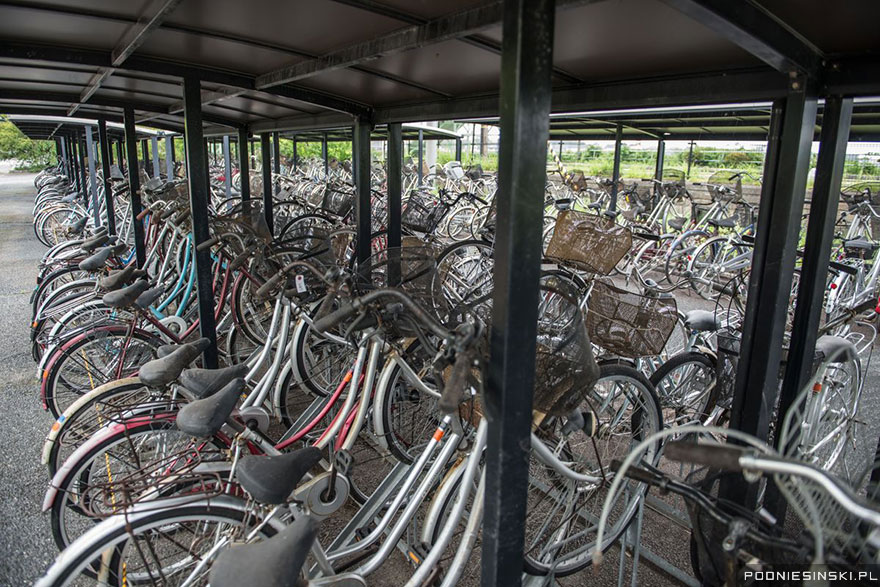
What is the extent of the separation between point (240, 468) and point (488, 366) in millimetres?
831

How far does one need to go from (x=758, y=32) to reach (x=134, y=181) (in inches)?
241

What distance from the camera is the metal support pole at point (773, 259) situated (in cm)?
212

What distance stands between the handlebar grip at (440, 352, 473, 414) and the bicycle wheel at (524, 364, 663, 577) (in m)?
0.80

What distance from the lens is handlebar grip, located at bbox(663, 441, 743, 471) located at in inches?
46.1

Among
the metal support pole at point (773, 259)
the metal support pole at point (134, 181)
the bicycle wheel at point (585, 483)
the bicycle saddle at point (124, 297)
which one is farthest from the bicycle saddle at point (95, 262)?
the metal support pole at point (773, 259)

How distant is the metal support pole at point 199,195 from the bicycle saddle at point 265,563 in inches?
102

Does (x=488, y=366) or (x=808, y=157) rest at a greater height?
(x=808, y=157)

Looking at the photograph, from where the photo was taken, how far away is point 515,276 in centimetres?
148

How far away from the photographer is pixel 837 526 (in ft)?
4.38

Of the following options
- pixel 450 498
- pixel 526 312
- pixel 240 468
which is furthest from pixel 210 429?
pixel 526 312

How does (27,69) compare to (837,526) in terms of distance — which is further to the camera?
(27,69)

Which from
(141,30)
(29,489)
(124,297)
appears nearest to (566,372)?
(141,30)

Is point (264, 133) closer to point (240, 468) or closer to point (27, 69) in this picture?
point (27, 69)

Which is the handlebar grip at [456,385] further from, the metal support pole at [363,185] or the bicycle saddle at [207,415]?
the metal support pole at [363,185]
